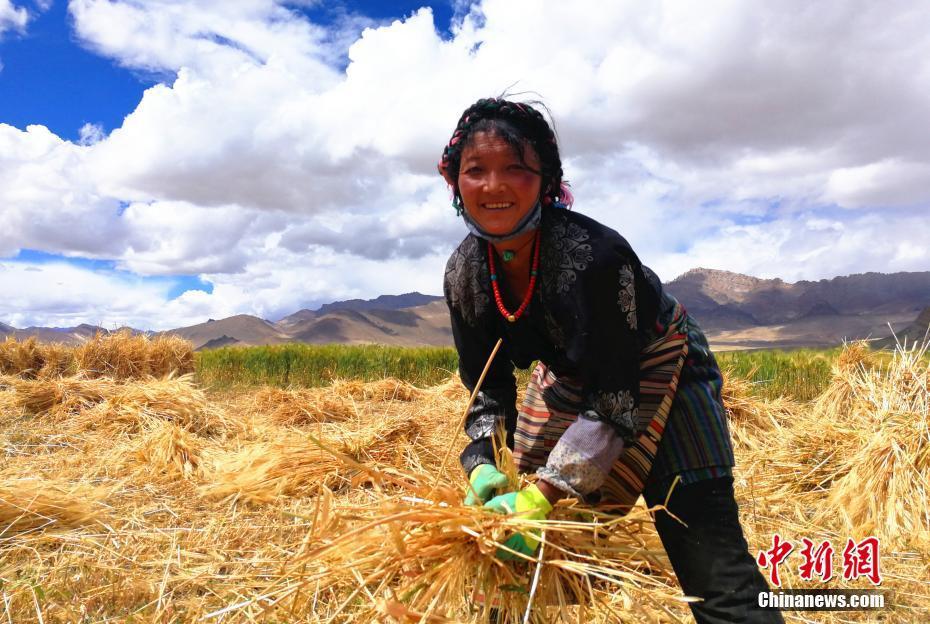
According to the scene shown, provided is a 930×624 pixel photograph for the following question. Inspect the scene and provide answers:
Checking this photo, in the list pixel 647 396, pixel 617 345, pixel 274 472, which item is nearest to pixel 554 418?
pixel 647 396

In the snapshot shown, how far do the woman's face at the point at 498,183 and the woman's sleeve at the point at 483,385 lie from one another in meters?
0.30

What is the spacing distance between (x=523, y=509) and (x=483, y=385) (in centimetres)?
47

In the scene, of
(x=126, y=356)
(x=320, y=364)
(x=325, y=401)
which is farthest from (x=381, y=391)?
(x=126, y=356)

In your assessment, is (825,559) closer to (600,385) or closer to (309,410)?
(600,385)

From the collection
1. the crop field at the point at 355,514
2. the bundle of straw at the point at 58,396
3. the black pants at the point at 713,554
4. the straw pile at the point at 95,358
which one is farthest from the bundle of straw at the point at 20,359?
the black pants at the point at 713,554

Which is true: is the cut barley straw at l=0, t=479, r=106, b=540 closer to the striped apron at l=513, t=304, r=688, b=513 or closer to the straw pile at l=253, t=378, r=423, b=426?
the straw pile at l=253, t=378, r=423, b=426

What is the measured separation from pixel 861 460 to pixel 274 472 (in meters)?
3.38

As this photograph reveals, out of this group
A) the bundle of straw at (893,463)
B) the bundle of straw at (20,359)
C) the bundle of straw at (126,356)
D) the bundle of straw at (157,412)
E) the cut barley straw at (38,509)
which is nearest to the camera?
the cut barley straw at (38,509)

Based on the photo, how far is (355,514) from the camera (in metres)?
1.35

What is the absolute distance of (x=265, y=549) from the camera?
102 inches

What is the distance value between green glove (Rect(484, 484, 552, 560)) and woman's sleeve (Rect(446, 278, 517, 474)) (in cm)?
30

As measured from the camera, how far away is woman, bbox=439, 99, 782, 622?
4.33 ft

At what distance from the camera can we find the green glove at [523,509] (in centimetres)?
124

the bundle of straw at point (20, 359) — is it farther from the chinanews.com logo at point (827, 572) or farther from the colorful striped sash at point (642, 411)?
the chinanews.com logo at point (827, 572)
